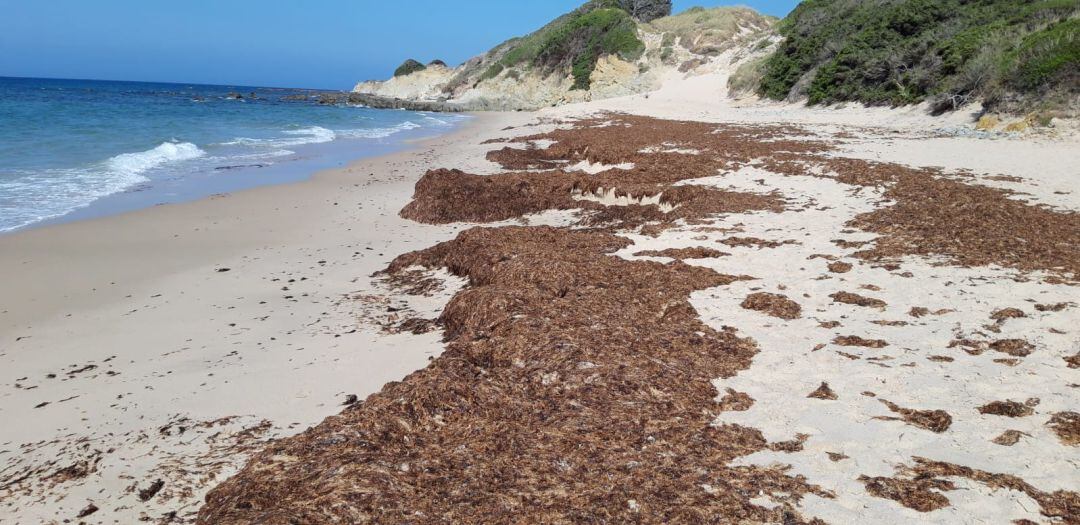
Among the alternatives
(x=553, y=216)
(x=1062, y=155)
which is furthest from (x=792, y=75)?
(x=553, y=216)

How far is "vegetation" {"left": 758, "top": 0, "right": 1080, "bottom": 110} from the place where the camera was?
16.8 meters

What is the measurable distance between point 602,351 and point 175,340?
13.6 ft

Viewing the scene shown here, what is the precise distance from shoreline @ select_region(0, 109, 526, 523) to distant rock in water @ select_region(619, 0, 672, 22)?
75548 mm

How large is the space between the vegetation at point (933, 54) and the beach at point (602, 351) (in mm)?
8149

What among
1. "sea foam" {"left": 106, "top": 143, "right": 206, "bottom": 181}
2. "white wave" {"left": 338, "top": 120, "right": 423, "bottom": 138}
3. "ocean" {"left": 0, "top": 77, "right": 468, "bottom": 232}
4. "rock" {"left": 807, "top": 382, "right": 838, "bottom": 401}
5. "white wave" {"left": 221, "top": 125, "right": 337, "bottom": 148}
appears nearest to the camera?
"rock" {"left": 807, "top": 382, "right": 838, "bottom": 401}

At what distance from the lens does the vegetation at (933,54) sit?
55.0 feet

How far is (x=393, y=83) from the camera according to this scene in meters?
99.0

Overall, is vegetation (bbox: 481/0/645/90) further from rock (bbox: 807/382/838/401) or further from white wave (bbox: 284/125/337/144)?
rock (bbox: 807/382/838/401)

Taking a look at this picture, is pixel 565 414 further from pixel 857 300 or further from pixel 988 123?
pixel 988 123

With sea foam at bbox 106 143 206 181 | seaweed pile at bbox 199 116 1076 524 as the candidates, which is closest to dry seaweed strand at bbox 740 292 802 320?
seaweed pile at bbox 199 116 1076 524

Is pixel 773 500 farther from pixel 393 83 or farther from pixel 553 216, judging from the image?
pixel 393 83

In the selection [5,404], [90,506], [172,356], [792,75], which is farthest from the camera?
[792,75]

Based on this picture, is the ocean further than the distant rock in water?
No

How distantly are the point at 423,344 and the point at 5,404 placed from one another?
10.5 feet
